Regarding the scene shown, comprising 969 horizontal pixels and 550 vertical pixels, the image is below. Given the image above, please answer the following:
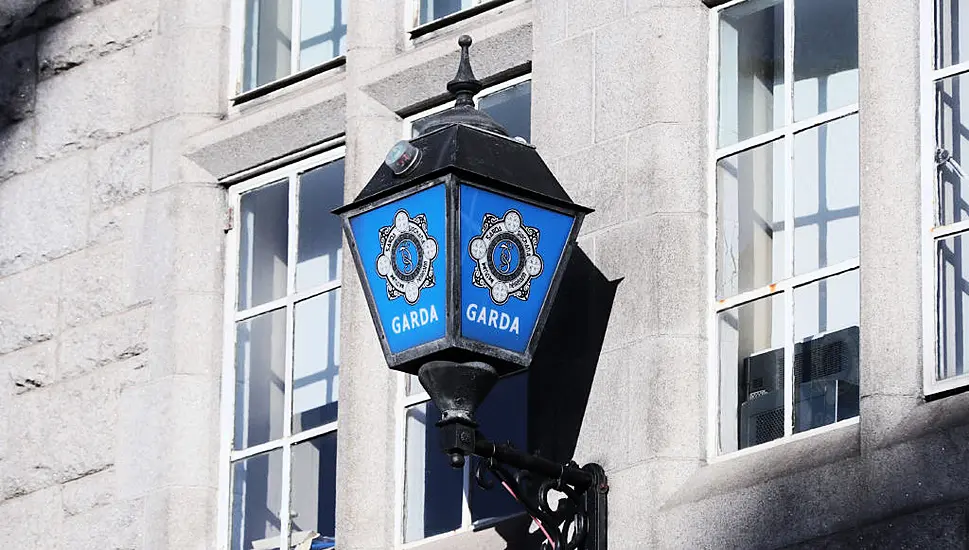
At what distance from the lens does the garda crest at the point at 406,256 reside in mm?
7516

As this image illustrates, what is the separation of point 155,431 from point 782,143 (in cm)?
264

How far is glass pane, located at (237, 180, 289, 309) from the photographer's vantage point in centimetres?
978

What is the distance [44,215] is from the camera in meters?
10.4

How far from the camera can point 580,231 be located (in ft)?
27.8

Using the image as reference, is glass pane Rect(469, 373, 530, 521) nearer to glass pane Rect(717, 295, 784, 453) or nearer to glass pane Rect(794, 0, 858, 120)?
glass pane Rect(717, 295, 784, 453)

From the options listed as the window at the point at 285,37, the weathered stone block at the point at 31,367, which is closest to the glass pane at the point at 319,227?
the window at the point at 285,37

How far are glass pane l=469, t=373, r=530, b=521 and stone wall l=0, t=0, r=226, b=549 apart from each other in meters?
1.25

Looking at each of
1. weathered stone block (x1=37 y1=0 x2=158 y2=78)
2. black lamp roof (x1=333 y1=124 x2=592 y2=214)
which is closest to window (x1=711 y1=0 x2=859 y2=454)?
black lamp roof (x1=333 y1=124 x2=592 y2=214)

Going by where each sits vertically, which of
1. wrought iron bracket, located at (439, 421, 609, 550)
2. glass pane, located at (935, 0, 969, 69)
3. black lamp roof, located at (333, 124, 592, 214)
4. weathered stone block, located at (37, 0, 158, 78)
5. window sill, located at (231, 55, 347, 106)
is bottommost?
wrought iron bracket, located at (439, 421, 609, 550)

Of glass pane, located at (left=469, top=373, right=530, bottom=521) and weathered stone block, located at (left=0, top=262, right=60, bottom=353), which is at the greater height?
weathered stone block, located at (left=0, top=262, right=60, bottom=353)

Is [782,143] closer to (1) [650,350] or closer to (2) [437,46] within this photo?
(1) [650,350]

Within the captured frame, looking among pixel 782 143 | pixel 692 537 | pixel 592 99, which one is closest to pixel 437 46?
pixel 592 99

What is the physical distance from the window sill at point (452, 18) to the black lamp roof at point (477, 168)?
1.47 m

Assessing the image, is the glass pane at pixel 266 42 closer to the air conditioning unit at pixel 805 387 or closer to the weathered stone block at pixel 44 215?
the weathered stone block at pixel 44 215
